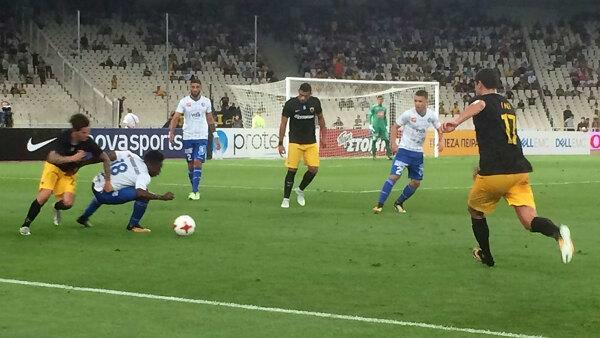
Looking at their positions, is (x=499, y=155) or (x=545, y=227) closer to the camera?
(x=545, y=227)

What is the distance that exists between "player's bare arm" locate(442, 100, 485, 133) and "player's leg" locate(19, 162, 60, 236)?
5.61 metres

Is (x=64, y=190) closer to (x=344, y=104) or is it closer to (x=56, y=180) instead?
(x=56, y=180)

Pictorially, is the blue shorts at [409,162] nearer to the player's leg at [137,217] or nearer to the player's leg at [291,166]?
the player's leg at [291,166]

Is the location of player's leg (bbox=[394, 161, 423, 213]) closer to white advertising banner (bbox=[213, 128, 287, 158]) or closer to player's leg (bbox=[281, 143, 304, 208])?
player's leg (bbox=[281, 143, 304, 208])

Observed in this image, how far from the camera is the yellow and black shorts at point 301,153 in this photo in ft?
57.1

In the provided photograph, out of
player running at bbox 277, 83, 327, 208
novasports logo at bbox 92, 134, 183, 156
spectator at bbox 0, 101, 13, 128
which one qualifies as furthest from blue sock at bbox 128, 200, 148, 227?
spectator at bbox 0, 101, 13, 128

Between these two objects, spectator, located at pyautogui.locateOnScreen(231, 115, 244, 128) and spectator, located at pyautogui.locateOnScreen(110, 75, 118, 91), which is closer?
spectator, located at pyautogui.locateOnScreen(231, 115, 244, 128)

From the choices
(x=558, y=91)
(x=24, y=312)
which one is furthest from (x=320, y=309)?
(x=558, y=91)

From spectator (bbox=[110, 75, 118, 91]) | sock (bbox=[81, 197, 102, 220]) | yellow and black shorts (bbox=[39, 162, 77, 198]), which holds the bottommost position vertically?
sock (bbox=[81, 197, 102, 220])

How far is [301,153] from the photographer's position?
17.5 metres

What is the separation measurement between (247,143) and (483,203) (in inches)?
1143

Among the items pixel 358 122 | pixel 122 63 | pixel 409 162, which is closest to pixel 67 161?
pixel 409 162

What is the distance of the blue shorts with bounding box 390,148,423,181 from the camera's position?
16953mm

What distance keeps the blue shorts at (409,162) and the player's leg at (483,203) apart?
6.23 meters
